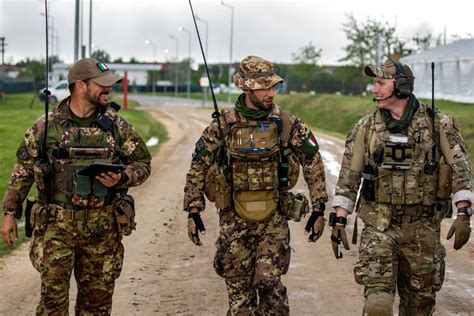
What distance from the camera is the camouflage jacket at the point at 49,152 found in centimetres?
645

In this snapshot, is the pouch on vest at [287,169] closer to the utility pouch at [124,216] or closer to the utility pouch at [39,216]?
the utility pouch at [124,216]

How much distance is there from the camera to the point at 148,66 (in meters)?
137

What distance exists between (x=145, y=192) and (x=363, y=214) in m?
10.5

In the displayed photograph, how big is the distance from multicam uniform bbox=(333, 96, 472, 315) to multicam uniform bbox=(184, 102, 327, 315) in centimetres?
39

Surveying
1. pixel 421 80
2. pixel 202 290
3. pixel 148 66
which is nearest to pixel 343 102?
pixel 421 80

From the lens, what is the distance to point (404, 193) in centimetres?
650

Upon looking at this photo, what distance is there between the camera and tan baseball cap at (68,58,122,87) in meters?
6.47

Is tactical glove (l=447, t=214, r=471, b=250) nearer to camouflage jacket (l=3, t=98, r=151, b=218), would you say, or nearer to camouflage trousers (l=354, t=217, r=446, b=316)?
camouflage trousers (l=354, t=217, r=446, b=316)

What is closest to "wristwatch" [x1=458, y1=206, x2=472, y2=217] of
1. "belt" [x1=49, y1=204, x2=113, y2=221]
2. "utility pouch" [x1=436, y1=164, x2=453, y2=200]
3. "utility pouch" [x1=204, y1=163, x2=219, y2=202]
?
"utility pouch" [x1=436, y1=164, x2=453, y2=200]

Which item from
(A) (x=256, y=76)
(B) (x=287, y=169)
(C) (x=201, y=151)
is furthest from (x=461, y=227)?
(C) (x=201, y=151)

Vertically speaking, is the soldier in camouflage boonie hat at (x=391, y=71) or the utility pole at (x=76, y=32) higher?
the utility pole at (x=76, y=32)

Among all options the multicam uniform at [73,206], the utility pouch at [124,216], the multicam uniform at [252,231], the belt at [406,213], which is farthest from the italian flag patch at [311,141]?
the utility pouch at [124,216]

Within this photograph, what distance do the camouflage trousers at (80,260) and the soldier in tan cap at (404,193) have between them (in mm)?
1530

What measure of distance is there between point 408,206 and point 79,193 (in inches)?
86.9
